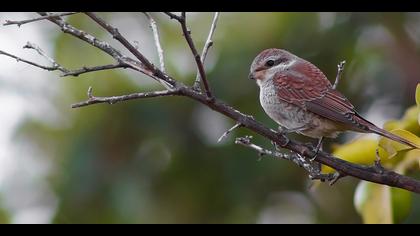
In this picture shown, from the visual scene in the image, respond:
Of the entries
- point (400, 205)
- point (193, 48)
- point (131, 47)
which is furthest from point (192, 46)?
point (400, 205)

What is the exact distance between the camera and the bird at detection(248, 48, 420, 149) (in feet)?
11.3

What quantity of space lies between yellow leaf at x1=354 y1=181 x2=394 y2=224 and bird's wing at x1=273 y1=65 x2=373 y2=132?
280 mm

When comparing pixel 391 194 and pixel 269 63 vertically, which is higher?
pixel 269 63

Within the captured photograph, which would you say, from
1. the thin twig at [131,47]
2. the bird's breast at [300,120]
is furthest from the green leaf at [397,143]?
the thin twig at [131,47]

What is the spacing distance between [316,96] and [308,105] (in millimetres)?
97

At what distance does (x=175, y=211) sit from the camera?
5.34 m

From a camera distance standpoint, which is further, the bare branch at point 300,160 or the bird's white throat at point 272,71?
the bird's white throat at point 272,71

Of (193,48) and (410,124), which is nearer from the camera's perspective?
(193,48)

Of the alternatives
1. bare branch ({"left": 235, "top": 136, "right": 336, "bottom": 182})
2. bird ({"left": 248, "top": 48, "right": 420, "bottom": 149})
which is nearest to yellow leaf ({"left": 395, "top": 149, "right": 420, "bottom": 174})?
bird ({"left": 248, "top": 48, "right": 420, "bottom": 149})

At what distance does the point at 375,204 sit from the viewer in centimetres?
331

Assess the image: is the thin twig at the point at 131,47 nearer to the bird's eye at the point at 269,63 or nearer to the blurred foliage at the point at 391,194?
the blurred foliage at the point at 391,194

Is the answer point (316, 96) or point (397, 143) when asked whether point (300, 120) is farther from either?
point (397, 143)

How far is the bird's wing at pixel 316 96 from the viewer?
3.43 meters

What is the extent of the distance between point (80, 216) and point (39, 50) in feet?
9.97
